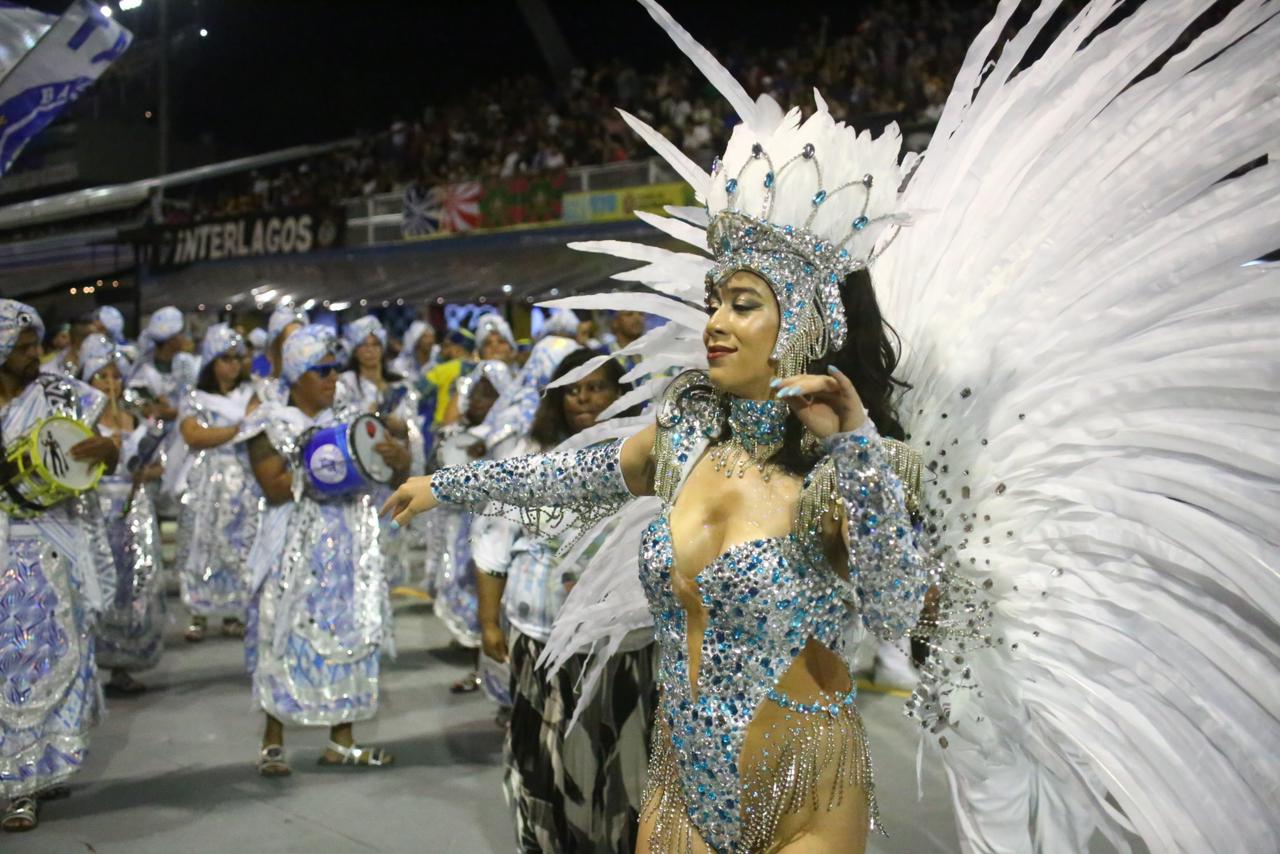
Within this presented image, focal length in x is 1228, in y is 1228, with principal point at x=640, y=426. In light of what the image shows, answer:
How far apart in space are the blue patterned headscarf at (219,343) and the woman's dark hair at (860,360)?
241 inches

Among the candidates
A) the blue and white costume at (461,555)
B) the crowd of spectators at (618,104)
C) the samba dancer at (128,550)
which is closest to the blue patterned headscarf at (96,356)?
the samba dancer at (128,550)

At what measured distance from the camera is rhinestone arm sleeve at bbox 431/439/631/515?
2562 mm

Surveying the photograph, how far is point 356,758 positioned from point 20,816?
1322 mm

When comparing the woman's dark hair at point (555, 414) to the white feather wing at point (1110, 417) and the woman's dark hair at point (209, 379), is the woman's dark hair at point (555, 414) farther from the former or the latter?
the woman's dark hair at point (209, 379)

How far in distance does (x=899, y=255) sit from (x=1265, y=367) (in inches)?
29.4

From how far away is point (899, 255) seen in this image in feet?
8.45

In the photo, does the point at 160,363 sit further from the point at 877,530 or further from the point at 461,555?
the point at 877,530

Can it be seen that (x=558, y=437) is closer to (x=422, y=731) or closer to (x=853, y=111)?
(x=422, y=731)

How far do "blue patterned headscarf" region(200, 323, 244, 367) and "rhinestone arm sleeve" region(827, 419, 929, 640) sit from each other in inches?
253

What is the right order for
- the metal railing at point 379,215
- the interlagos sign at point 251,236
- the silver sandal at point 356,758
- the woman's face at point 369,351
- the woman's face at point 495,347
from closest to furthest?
1. the silver sandal at point 356,758
2. the woman's face at point 369,351
3. the woman's face at point 495,347
4. the metal railing at point 379,215
5. the interlagos sign at point 251,236

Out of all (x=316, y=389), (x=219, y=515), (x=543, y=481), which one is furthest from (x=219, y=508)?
(x=543, y=481)

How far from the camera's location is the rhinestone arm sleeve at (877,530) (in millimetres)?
1900

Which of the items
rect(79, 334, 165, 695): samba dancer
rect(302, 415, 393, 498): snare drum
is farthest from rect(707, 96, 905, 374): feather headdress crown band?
rect(79, 334, 165, 695): samba dancer

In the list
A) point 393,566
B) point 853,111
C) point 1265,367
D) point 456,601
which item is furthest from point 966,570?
point 853,111
